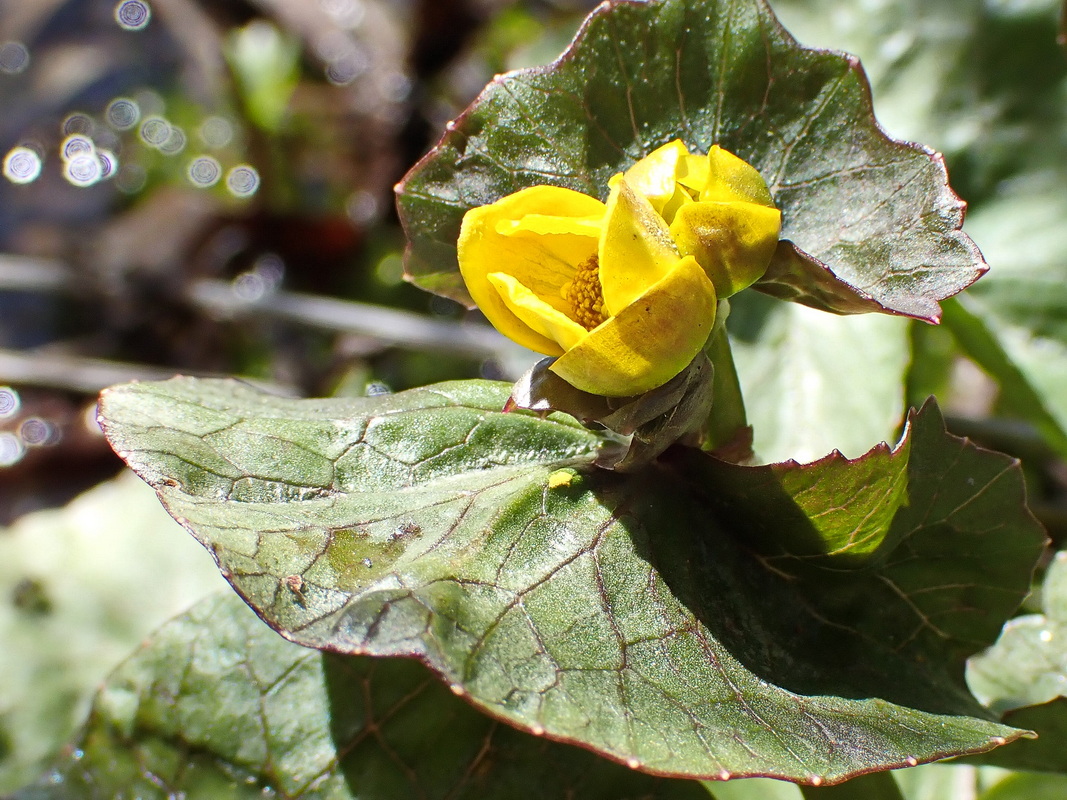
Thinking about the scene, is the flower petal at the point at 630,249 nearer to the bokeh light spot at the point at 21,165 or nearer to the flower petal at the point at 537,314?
the flower petal at the point at 537,314

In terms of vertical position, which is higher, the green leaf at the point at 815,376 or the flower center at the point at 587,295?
the flower center at the point at 587,295

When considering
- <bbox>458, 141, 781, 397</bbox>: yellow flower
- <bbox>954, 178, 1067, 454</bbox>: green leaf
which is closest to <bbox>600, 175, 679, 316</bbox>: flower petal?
<bbox>458, 141, 781, 397</bbox>: yellow flower

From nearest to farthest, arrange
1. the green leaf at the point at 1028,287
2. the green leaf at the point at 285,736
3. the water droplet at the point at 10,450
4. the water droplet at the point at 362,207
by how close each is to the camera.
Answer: the green leaf at the point at 285,736 < the green leaf at the point at 1028,287 < the water droplet at the point at 10,450 < the water droplet at the point at 362,207

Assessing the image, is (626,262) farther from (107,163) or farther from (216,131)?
(107,163)

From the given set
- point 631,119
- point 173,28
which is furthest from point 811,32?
point 173,28

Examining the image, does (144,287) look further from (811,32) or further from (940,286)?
(940,286)

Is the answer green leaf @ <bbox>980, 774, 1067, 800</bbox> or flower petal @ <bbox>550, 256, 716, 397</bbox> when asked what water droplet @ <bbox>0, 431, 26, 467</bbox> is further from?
green leaf @ <bbox>980, 774, 1067, 800</bbox>

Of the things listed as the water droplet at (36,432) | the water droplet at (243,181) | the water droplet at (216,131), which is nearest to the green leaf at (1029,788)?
the water droplet at (36,432)
